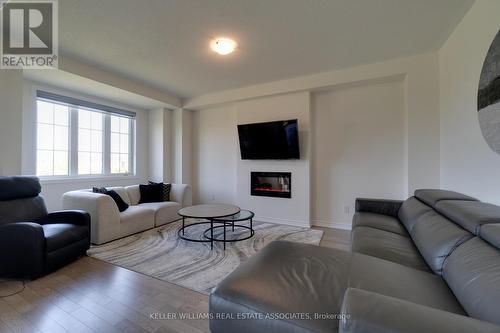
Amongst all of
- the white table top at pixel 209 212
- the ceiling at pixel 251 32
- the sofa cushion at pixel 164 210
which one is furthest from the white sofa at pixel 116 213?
the ceiling at pixel 251 32

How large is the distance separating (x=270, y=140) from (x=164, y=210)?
229 cm

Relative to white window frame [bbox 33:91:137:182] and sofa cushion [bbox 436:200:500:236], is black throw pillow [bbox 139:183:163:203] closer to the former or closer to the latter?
white window frame [bbox 33:91:137:182]

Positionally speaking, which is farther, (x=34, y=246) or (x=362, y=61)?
(x=362, y=61)

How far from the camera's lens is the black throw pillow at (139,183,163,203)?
418cm

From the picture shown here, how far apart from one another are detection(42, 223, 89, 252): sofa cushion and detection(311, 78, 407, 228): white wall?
345 cm

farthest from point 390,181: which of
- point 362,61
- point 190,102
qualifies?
point 190,102

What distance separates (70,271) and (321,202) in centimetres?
364

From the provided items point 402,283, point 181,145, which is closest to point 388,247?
point 402,283

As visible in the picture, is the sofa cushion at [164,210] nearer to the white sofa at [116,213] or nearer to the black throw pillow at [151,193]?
the white sofa at [116,213]

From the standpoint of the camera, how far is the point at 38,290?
1.94m

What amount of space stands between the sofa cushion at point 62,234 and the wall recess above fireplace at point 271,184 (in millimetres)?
2778

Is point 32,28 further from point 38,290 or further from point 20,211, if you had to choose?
point 38,290

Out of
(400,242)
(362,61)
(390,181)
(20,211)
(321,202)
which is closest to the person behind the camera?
(400,242)

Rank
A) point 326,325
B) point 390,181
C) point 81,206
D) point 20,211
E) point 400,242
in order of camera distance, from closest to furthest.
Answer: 1. point 326,325
2. point 400,242
3. point 20,211
4. point 81,206
5. point 390,181
